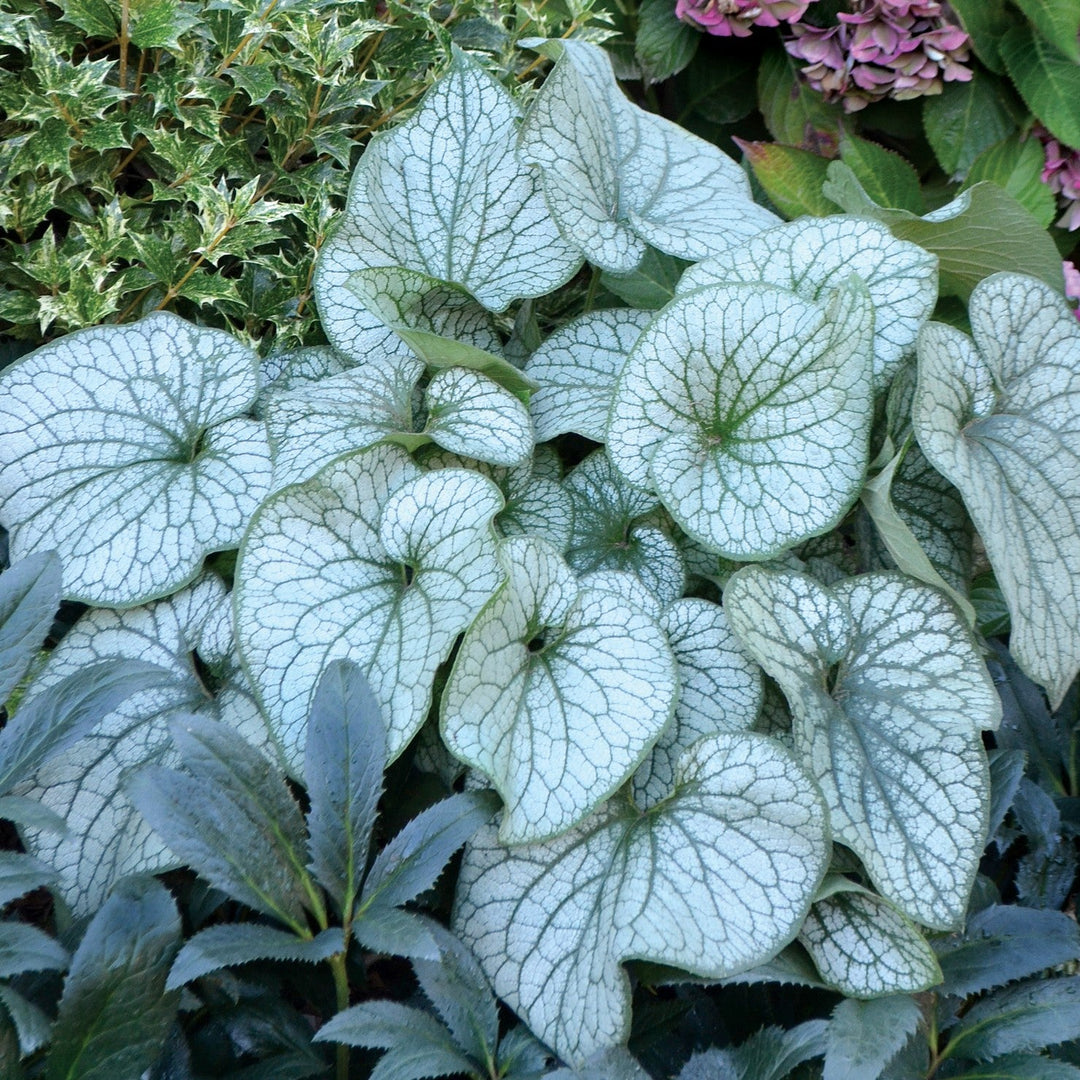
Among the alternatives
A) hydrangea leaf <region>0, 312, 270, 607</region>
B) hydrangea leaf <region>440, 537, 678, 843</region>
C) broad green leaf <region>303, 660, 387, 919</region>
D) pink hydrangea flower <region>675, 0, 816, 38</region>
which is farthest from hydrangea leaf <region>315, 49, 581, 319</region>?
pink hydrangea flower <region>675, 0, 816, 38</region>

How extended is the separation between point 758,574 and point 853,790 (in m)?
0.21

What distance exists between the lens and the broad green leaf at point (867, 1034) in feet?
2.48

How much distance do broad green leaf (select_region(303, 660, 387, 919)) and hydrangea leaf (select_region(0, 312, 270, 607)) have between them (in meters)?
0.26

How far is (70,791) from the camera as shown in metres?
0.91

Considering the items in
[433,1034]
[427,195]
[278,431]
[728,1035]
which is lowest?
[728,1035]

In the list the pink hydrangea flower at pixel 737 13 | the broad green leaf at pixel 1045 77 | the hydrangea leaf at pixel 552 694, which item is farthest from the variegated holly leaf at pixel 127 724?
the broad green leaf at pixel 1045 77

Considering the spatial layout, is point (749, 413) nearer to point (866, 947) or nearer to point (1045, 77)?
point (866, 947)

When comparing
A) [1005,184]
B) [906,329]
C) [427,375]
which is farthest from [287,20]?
[1005,184]

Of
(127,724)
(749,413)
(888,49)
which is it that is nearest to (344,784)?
(127,724)

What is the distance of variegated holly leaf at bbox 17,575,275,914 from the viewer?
89 cm

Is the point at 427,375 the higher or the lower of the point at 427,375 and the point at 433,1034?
the higher

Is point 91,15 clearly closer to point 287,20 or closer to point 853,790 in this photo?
point 287,20

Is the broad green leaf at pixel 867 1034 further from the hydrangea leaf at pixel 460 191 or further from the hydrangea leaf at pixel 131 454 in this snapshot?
the hydrangea leaf at pixel 460 191

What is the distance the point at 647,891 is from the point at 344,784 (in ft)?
0.88
